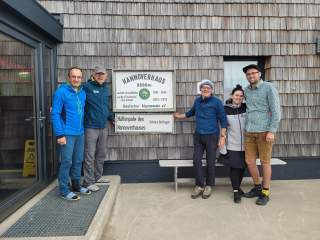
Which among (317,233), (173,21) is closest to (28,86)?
(173,21)

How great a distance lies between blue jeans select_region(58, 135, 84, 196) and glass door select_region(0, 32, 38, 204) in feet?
1.38

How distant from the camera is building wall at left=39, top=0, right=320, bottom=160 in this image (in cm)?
474

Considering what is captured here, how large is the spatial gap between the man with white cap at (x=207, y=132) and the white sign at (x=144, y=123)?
2.12ft

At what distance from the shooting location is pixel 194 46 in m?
4.86

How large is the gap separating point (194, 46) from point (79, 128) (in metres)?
2.12

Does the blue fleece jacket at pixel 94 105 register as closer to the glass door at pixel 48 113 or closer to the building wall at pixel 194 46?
the glass door at pixel 48 113

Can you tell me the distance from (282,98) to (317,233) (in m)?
2.28

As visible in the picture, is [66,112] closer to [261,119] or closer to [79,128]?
[79,128]

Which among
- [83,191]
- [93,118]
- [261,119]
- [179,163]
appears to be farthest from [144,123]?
[261,119]

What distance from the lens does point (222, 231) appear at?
3.24 meters

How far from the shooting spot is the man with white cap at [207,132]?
13.7 ft

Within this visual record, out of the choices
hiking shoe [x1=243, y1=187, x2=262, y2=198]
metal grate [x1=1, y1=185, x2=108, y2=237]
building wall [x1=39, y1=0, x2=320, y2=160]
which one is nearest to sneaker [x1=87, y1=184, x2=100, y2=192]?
metal grate [x1=1, y1=185, x2=108, y2=237]

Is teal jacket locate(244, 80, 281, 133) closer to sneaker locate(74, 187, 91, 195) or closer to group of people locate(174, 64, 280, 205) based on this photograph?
group of people locate(174, 64, 280, 205)

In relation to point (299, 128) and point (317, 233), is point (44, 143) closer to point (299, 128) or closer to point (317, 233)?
point (317, 233)
